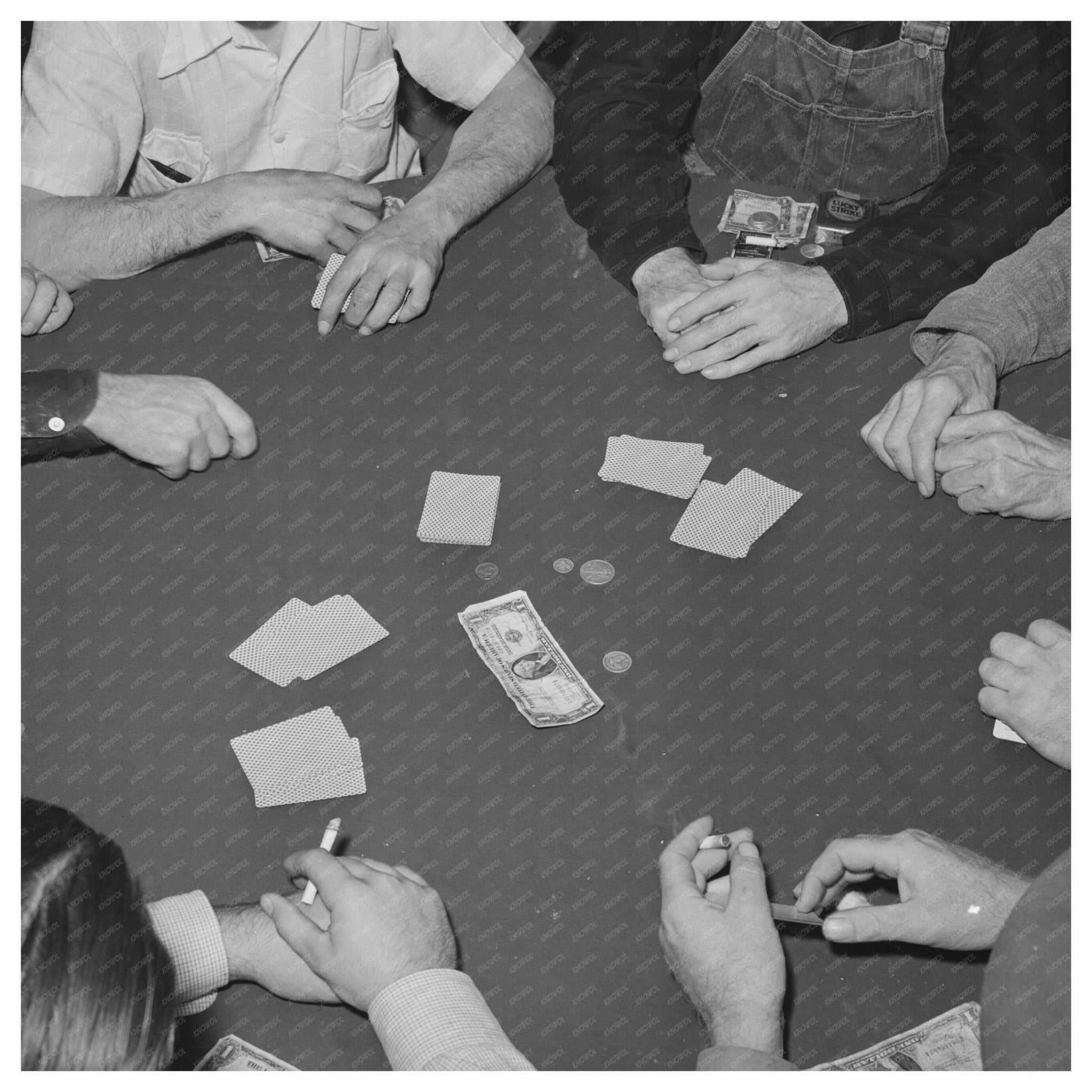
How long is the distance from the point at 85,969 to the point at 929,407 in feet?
4.36

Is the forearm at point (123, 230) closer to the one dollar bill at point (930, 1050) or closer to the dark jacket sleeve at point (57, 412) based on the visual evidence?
the dark jacket sleeve at point (57, 412)

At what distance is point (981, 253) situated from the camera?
1.93 m

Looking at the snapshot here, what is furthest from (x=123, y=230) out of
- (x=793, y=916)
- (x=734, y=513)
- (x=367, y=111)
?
(x=793, y=916)

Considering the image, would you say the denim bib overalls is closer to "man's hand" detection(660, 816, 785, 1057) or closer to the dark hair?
"man's hand" detection(660, 816, 785, 1057)

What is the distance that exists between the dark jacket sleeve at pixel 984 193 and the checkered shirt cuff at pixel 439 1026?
1.20 m

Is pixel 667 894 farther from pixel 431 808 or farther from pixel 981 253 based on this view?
pixel 981 253

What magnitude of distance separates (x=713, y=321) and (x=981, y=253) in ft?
1.76

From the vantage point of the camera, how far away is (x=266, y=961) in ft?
3.97

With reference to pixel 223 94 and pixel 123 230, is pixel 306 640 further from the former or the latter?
pixel 223 94

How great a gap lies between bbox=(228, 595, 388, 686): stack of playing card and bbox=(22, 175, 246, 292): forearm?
2.60ft

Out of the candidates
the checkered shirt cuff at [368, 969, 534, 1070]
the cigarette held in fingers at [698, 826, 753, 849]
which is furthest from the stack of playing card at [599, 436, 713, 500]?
the checkered shirt cuff at [368, 969, 534, 1070]

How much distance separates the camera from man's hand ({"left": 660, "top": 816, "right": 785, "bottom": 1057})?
117cm

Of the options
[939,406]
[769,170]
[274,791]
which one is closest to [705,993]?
[274,791]

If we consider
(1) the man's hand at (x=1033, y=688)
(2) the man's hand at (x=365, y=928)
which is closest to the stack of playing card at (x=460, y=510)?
(2) the man's hand at (x=365, y=928)
